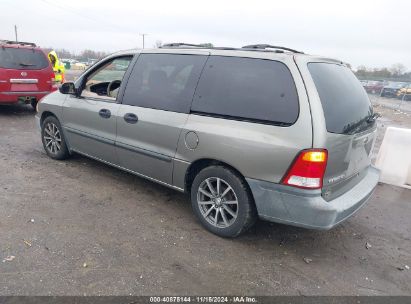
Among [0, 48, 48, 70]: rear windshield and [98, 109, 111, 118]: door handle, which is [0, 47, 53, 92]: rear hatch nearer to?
[0, 48, 48, 70]: rear windshield

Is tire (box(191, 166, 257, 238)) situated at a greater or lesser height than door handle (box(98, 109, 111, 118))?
lesser

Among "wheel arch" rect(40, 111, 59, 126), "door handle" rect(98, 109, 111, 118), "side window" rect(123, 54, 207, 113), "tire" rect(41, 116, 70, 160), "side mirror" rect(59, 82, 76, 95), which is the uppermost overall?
"side window" rect(123, 54, 207, 113)

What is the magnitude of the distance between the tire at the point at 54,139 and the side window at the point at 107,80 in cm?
83

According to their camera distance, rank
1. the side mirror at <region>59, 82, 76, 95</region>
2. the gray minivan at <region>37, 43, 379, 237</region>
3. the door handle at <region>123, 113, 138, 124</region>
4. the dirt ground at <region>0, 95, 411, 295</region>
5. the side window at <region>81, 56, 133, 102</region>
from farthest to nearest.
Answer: the side mirror at <region>59, 82, 76, 95</region> → the side window at <region>81, 56, 133, 102</region> → the door handle at <region>123, 113, 138, 124</region> → the gray minivan at <region>37, 43, 379, 237</region> → the dirt ground at <region>0, 95, 411, 295</region>

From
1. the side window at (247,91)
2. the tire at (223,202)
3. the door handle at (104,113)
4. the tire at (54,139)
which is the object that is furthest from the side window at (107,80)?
the tire at (223,202)

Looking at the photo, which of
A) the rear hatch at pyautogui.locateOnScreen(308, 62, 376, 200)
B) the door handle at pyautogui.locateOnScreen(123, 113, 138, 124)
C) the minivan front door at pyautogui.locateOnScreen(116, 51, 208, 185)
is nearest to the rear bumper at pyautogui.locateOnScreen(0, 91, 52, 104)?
the minivan front door at pyautogui.locateOnScreen(116, 51, 208, 185)

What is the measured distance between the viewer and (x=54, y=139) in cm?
536

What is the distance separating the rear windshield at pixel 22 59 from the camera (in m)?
8.00

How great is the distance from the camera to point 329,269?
306cm

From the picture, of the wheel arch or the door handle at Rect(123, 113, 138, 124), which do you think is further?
the wheel arch

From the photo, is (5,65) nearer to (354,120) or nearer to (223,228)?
(223,228)

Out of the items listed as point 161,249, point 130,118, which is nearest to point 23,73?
point 130,118

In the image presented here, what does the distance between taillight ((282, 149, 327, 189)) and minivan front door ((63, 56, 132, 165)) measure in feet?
7.66

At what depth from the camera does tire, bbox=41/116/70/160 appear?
5.18 m
